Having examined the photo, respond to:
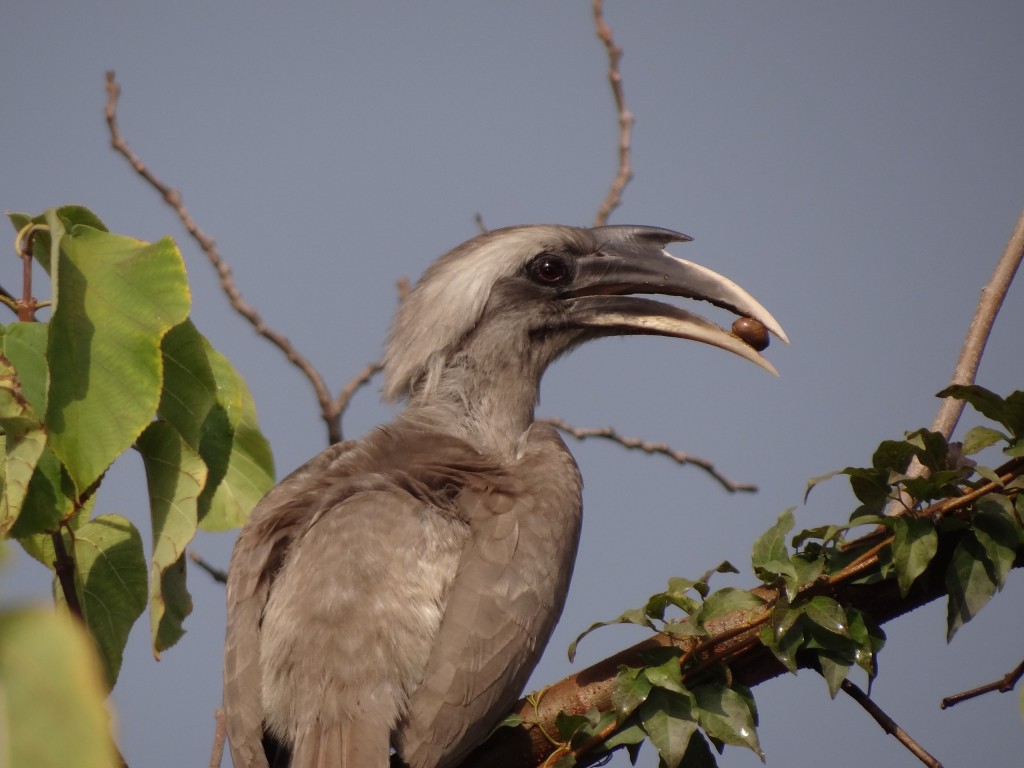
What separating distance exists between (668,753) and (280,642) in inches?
44.3

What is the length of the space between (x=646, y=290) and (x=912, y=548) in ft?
7.27

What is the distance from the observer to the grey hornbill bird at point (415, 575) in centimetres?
310

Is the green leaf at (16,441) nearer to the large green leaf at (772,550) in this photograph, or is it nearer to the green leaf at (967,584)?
the large green leaf at (772,550)

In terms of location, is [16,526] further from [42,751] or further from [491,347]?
[491,347]

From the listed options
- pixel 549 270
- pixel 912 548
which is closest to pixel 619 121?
pixel 549 270

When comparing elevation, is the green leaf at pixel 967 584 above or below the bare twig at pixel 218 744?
above

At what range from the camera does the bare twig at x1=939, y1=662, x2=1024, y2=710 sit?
276 cm

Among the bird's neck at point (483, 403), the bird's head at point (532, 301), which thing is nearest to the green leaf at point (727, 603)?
the bird's neck at point (483, 403)

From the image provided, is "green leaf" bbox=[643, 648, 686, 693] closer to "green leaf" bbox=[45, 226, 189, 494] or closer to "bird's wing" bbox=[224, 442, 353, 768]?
"bird's wing" bbox=[224, 442, 353, 768]

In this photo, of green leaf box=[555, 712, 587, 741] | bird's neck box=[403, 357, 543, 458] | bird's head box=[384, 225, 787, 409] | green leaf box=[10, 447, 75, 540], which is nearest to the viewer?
green leaf box=[10, 447, 75, 540]

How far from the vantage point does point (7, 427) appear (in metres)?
2.51

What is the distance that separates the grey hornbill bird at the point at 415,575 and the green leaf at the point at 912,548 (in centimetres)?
110

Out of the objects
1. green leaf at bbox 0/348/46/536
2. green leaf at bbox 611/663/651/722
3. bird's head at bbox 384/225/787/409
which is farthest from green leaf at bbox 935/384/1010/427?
green leaf at bbox 0/348/46/536

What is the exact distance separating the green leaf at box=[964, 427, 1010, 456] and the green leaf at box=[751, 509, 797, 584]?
1.56 ft
